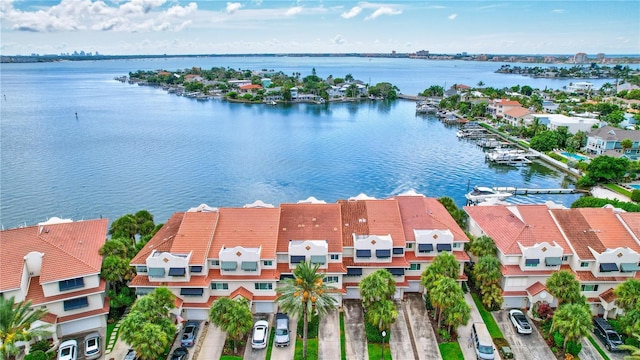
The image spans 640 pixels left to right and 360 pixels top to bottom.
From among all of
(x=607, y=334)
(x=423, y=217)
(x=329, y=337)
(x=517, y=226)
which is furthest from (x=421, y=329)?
(x=517, y=226)

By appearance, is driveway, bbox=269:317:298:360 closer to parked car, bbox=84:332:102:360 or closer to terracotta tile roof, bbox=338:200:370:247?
terracotta tile roof, bbox=338:200:370:247

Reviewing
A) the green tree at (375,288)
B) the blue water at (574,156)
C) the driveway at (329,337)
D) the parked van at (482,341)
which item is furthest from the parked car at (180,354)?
the blue water at (574,156)

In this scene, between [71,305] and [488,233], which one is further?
[488,233]

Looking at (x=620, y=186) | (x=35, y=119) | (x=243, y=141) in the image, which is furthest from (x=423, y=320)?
(x=35, y=119)

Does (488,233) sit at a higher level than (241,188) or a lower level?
higher

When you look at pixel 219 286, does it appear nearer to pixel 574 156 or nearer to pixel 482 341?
pixel 482 341

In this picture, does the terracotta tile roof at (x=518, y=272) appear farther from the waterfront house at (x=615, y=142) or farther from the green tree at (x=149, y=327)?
the waterfront house at (x=615, y=142)

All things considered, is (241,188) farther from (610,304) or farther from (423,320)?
(610,304)
